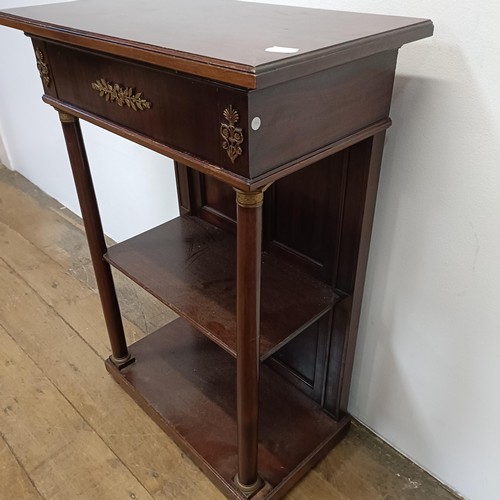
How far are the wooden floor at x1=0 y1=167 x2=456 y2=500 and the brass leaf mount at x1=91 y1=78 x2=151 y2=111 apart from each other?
89 centimetres

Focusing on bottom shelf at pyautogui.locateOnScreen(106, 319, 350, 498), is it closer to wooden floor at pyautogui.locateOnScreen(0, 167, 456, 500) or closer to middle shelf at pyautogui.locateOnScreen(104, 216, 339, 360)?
wooden floor at pyautogui.locateOnScreen(0, 167, 456, 500)

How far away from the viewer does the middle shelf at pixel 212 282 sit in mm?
1027

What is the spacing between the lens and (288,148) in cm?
71

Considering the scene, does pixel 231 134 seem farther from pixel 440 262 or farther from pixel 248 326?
pixel 440 262

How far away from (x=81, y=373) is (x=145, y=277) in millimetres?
535

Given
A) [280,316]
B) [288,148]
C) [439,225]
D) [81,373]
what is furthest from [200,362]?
[288,148]

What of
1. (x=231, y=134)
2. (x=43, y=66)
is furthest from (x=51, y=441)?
(x=231, y=134)

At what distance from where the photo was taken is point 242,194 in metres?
0.73

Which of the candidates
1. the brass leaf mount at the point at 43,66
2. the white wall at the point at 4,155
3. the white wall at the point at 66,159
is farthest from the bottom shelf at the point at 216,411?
the white wall at the point at 4,155

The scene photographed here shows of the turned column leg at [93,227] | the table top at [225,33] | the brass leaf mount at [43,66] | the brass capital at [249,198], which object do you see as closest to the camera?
the table top at [225,33]

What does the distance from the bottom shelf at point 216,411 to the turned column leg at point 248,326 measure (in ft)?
0.25

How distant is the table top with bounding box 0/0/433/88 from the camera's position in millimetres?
615

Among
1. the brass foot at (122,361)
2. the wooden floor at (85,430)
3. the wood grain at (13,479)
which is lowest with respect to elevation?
the wooden floor at (85,430)

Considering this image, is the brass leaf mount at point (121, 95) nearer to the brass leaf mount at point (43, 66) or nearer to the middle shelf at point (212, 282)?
the brass leaf mount at point (43, 66)
